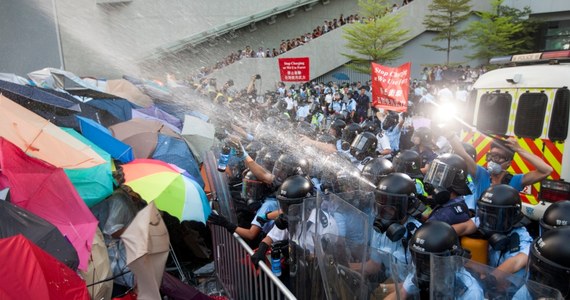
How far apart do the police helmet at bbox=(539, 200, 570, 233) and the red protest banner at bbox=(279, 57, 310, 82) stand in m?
10.9

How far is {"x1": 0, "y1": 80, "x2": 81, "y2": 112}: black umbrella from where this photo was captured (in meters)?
5.02

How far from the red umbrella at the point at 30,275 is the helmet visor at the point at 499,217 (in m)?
2.87

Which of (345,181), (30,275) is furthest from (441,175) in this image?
(30,275)

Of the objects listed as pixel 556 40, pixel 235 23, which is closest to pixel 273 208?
pixel 235 23

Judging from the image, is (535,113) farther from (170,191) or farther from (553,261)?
(170,191)

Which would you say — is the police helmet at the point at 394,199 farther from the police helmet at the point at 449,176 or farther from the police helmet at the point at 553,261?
the police helmet at the point at 553,261

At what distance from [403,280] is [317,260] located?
0.56m

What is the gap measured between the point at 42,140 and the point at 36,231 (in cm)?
158

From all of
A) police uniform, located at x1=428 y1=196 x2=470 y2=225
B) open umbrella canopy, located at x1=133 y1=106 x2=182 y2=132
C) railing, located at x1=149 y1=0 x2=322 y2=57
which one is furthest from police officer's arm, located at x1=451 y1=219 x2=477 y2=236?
railing, located at x1=149 y1=0 x2=322 y2=57

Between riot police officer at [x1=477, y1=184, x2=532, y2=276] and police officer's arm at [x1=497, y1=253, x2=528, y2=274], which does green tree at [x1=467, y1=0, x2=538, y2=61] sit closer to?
riot police officer at [x1=477, y1=184, x2=532, y2=276]

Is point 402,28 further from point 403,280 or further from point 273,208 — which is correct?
point 403,280

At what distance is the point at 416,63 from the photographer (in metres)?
25.6

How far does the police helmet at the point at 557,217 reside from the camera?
3008mm

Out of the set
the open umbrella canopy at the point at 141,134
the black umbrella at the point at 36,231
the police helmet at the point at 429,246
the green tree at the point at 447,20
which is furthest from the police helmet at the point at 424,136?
the green tree at the point at 447,20
